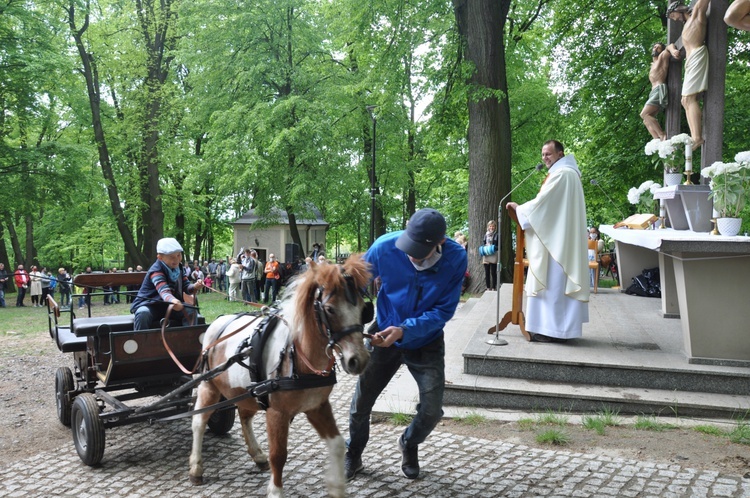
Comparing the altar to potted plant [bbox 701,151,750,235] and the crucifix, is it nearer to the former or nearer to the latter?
potted plant [bbox 701,151,750,235]

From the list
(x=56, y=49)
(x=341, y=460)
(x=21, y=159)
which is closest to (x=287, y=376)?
(x=341, y=460)

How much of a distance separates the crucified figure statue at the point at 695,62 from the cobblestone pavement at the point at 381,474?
5551 millimetres

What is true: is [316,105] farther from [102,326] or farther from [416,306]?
[416,306]

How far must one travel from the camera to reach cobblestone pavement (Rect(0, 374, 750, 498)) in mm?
4160

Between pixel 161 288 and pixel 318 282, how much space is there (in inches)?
→ 110

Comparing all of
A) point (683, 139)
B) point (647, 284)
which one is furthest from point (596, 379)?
point (647, 284)

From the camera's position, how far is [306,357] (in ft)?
11.9

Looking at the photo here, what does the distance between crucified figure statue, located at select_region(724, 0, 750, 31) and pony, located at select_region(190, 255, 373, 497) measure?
5.07 m

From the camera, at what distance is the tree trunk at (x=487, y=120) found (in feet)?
44.2

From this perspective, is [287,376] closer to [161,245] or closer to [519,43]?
[161,245]

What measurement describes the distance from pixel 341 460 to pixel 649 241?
444cm

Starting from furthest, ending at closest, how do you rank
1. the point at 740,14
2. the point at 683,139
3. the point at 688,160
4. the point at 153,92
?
the point at 153,92, the point at 683,139, the point at 688,160, the point at 740,14

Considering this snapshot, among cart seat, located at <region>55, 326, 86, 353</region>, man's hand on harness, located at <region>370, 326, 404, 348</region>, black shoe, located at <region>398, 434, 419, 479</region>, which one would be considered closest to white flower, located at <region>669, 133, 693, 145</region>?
black shoe, located at <region>398, 434, 419, 479</region>

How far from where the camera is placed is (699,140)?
8266 mm
